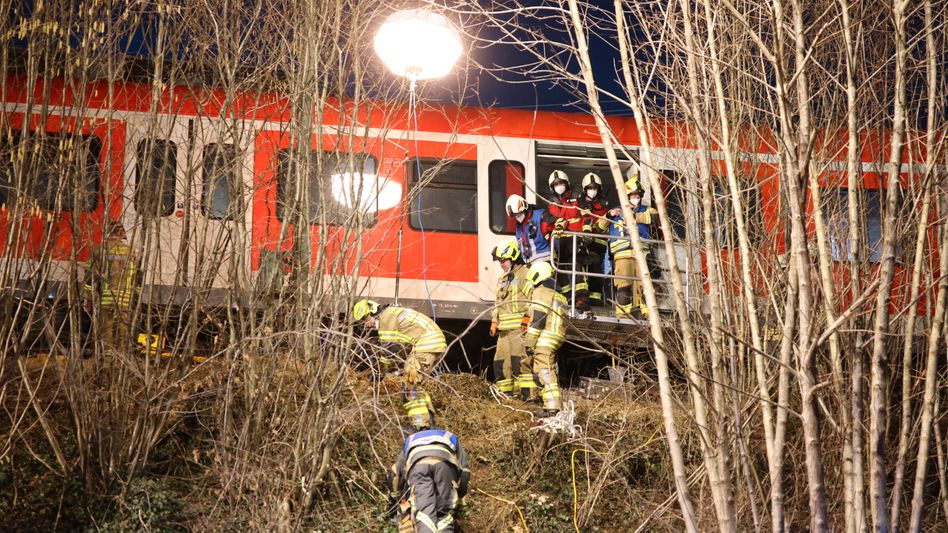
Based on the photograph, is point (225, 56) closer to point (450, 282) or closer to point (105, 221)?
point (105, 221)

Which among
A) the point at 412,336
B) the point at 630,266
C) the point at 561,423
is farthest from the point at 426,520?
the point at 630,266

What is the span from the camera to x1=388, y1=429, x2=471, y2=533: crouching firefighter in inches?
263

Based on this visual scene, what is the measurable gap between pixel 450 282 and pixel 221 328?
3.07m

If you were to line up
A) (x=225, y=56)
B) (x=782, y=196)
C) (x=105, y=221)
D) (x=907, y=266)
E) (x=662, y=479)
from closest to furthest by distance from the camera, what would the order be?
1. (x=907, y=266)
2. (x=782, y=196)
3. (x=105, y=221)
4. (x=225, y=56)
5. (x=662, y=479)

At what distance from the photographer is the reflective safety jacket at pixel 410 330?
8.34 meters

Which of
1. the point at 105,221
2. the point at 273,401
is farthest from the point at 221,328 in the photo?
the point at 105,221

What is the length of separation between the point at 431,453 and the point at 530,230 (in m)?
3.79

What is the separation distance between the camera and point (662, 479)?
8836 millimetres

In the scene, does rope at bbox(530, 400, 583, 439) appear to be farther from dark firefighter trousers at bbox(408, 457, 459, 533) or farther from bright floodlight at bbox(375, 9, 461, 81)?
bright floodlight at bbox(375, 9, 461, 81)

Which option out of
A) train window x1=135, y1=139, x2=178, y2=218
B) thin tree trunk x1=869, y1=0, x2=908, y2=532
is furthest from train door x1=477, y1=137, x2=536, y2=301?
thin tree trunk x1=869, y1=0, x2=908, y2=532

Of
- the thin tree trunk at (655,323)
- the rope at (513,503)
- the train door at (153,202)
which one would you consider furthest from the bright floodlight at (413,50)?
the rope at (513,503)

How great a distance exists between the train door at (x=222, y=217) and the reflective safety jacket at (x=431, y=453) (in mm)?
1955

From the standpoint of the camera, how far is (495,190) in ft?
34.5

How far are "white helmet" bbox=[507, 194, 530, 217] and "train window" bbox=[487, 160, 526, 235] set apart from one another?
1.04ft
